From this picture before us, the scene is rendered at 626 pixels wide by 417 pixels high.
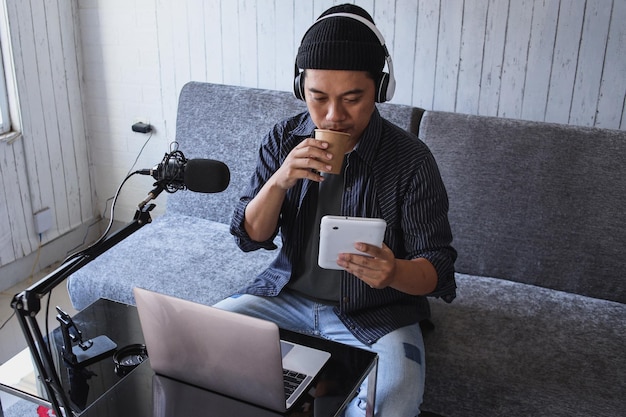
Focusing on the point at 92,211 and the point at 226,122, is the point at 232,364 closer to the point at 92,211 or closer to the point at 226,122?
the point at 226,122

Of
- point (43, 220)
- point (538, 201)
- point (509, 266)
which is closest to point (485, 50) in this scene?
point (538, 201)

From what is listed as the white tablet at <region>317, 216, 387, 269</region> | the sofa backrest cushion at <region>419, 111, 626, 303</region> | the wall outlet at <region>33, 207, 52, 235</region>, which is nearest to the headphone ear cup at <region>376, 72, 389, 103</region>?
the white tablet at <region>317, 216, 387, 269</region>

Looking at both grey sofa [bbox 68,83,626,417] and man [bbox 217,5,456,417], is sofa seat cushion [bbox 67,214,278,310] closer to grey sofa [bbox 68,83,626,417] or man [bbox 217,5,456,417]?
grey sofa [bbox 68,83,626,417]

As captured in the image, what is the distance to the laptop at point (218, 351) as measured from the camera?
47.7 inches

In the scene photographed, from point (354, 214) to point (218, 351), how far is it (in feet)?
1.99

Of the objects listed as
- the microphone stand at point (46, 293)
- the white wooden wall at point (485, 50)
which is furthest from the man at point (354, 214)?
the white wooden wall at point (485, 50)

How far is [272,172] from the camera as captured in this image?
183 centimetres

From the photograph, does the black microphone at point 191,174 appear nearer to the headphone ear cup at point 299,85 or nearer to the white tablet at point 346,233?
the white tablet at point 346,233

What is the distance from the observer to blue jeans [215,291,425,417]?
1556mm

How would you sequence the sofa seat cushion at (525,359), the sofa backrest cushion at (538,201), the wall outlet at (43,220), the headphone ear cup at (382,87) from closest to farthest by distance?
the headphone ear cup at (382,87) < the sofa seat cushion at (525,359) < the sofa backrest cushion at (538,201) < the wall outlet at (43,220)

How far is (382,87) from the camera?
1631 mm

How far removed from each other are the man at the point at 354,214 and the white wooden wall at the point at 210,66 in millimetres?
952

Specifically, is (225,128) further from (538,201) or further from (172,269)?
(538,201)

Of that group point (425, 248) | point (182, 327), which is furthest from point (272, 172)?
point (182, 327)
